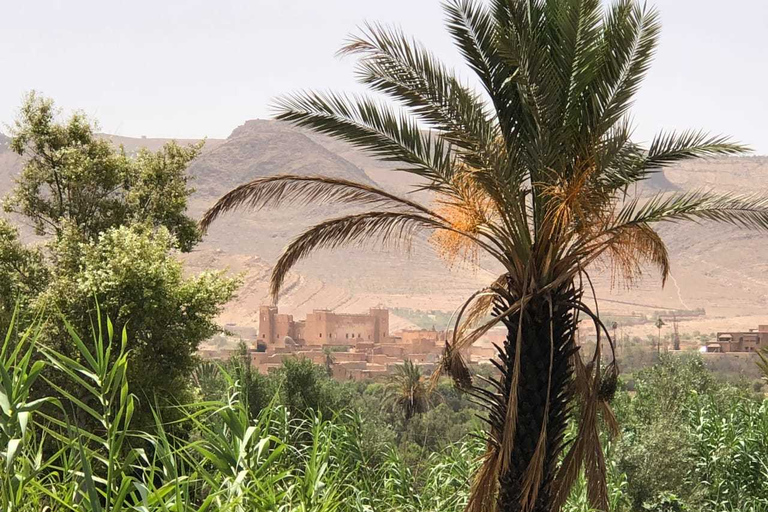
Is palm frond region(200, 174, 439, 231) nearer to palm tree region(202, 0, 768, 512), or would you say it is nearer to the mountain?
palm tree region(202, 0, 768, 512)

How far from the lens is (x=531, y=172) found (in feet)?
24.2

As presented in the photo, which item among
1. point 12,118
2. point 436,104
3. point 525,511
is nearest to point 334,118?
point 436,104

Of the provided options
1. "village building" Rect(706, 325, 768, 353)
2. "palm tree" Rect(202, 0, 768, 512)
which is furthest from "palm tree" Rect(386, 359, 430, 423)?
"village building" Rect(706, 325, 768, 353)

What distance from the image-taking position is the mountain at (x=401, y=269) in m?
88.3

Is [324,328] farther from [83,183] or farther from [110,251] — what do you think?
[110,251]

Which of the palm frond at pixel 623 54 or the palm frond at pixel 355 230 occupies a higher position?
the palm frond at pixel 623 54

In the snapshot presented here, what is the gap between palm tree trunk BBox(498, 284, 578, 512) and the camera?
7250 mm

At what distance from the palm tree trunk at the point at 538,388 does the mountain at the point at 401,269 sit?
7546 cm

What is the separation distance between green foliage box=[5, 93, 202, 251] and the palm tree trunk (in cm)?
1030

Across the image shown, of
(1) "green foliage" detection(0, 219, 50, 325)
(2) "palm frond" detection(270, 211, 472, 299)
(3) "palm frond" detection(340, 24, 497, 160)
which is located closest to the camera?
(3) "palm frond" detection(340, 24, 497, 160)

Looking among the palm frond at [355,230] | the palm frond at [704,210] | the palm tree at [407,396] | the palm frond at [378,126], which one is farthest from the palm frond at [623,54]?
the palm tree at [407,396]

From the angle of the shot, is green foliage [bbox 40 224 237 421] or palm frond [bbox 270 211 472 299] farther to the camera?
green foliage [bbox 40 224 237 421]

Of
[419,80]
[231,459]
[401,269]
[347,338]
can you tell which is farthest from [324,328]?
[231,459]

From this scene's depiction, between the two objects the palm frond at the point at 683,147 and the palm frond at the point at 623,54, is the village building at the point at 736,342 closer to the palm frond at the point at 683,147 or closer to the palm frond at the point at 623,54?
the palm frond at the point at 683,147
